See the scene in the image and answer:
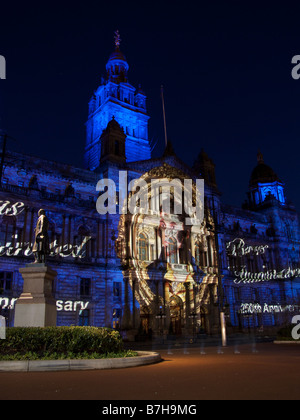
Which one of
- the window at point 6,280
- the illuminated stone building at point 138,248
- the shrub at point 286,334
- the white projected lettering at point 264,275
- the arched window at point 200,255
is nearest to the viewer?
the shrub at point 286,334

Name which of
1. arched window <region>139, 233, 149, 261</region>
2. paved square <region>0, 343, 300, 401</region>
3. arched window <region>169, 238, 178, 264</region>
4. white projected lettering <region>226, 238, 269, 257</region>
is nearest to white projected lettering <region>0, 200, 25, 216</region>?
arched window <region>139, 233, 149, 261</region>

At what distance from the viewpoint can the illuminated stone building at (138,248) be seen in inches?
1506

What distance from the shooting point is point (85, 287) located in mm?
39812

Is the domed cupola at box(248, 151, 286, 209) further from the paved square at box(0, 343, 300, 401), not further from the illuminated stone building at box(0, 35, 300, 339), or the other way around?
the paved square at box(0, 343, 300, 401)

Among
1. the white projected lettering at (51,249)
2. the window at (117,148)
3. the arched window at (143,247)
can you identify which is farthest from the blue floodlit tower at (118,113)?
the white projected lettering at (51,249)

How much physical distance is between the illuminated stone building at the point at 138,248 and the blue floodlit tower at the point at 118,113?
0.80 ft

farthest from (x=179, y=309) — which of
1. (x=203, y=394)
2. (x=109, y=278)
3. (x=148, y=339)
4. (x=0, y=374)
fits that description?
(x=203, y=394)

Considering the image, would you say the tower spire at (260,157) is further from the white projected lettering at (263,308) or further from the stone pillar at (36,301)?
the stone pillar at (36,301)

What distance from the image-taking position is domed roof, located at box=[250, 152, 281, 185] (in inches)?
2692

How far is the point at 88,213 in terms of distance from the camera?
139ft

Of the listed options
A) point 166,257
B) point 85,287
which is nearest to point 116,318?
point 85,287

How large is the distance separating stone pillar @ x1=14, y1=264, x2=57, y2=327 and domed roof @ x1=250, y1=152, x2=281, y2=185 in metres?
58.1

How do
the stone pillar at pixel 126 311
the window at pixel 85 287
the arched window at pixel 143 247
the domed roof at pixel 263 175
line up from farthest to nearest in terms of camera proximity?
the domed roof at pixel 263 175 → the arched window at pixel 143 247 → the window at pixel 85 287 → the stone pillar at pixel 126 311

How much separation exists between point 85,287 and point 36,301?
77.2 feet
